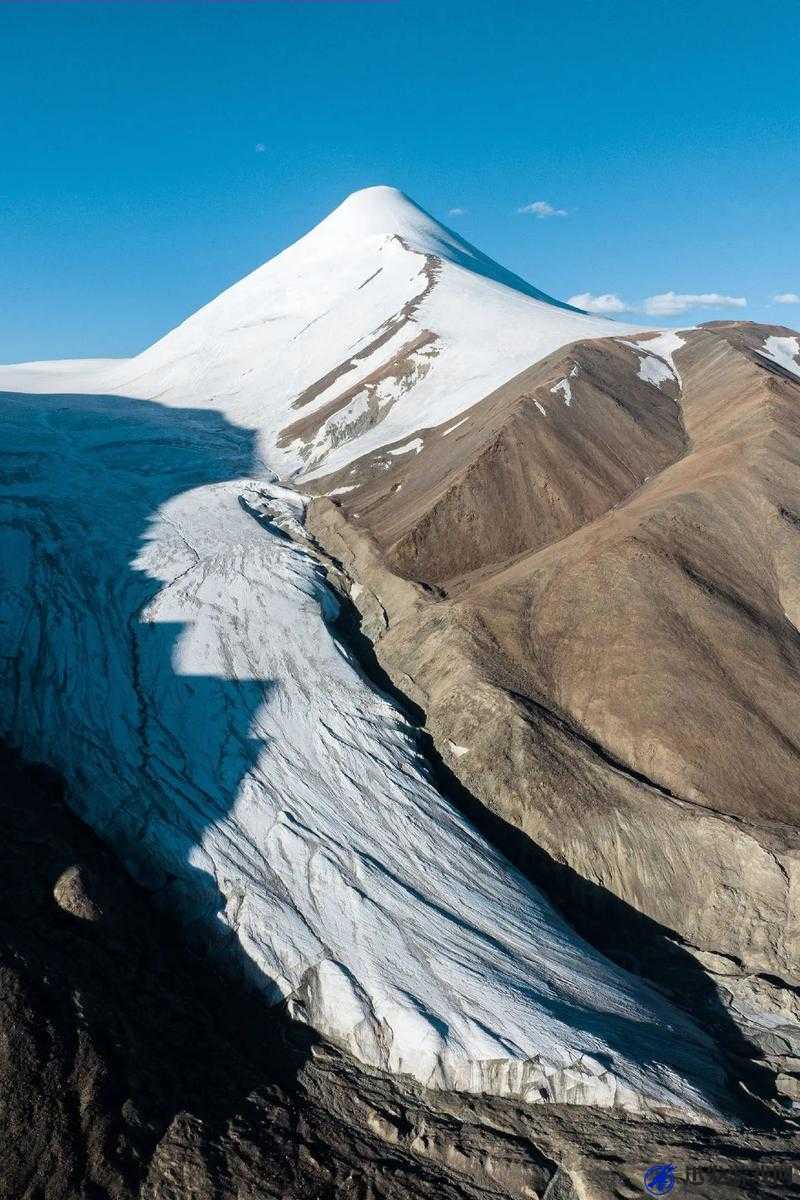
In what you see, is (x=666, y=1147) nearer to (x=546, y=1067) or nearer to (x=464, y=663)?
(x=546, y=1067)

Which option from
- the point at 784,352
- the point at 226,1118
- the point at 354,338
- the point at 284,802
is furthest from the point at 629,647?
the point at 354,338

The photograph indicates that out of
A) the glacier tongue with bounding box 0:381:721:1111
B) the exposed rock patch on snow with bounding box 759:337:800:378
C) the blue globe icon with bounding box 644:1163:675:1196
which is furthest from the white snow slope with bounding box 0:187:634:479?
the blue globe icon with bounding box 644:1163:675:1196

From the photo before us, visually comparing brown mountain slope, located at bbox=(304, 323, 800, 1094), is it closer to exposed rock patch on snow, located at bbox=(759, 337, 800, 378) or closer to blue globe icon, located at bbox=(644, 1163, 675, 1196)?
blue globe icon, located at bbox=(644, 1163, 675, 1196)

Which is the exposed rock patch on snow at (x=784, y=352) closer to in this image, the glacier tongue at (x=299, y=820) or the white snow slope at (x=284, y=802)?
the white snow slope at (x=284, y=802)

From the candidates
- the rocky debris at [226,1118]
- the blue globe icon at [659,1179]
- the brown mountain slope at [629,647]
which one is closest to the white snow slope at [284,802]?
the rocky debris at [226,1118]

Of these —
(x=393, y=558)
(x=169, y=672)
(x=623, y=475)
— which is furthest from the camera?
(x=623, y=475)

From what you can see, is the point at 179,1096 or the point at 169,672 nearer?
the point at 179,1096

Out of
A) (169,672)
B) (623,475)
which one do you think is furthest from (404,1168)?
(623,475)

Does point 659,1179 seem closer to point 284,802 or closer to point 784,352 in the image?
point 284,802
